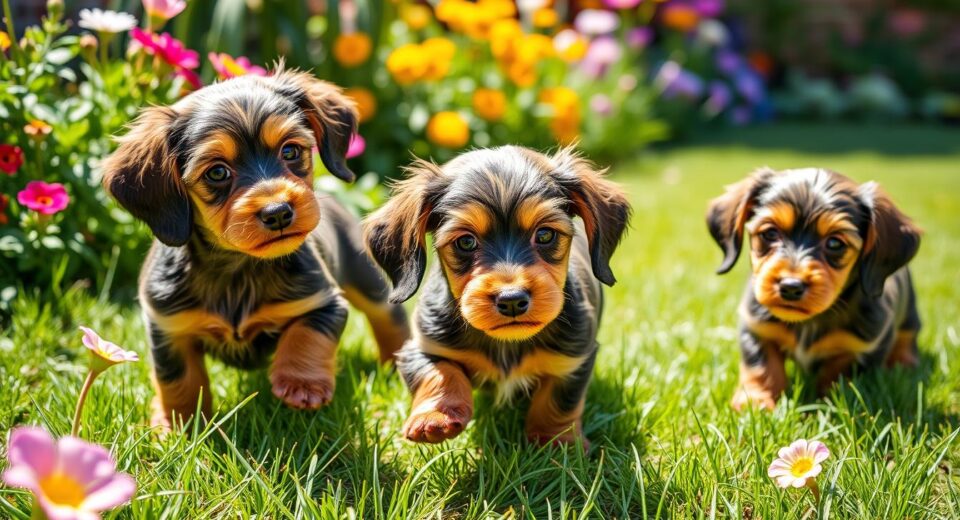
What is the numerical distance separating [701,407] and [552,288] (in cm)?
121

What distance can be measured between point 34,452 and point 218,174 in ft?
5.14

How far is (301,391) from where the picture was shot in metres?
3.11

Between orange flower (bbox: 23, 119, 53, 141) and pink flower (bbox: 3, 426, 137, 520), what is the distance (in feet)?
8.90

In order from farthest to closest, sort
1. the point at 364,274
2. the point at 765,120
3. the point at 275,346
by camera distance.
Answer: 1. the point at 765,120
2. the point at 364,274
3. the point at 275,346

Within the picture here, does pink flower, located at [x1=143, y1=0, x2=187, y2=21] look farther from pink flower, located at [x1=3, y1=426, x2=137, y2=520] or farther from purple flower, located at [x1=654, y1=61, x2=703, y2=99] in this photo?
purple flower, located at [x1=654, y1=61, x2=703, y2=99]

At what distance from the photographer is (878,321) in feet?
12.3

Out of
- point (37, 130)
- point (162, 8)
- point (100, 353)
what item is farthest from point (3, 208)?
point (100, 353)

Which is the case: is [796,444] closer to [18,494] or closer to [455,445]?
[455,445]

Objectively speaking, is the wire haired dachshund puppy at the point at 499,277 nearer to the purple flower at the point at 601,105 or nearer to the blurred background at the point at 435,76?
the blurred background at the point at 435,76

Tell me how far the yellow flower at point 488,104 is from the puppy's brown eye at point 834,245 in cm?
414

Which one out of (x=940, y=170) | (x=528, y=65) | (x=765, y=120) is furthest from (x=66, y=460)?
(x=765, y=120)

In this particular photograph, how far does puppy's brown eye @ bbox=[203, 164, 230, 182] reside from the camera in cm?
309

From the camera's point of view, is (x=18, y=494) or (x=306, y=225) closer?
(x=18, y=494)

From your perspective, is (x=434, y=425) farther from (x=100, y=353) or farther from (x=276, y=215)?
(x=100, y=353)
